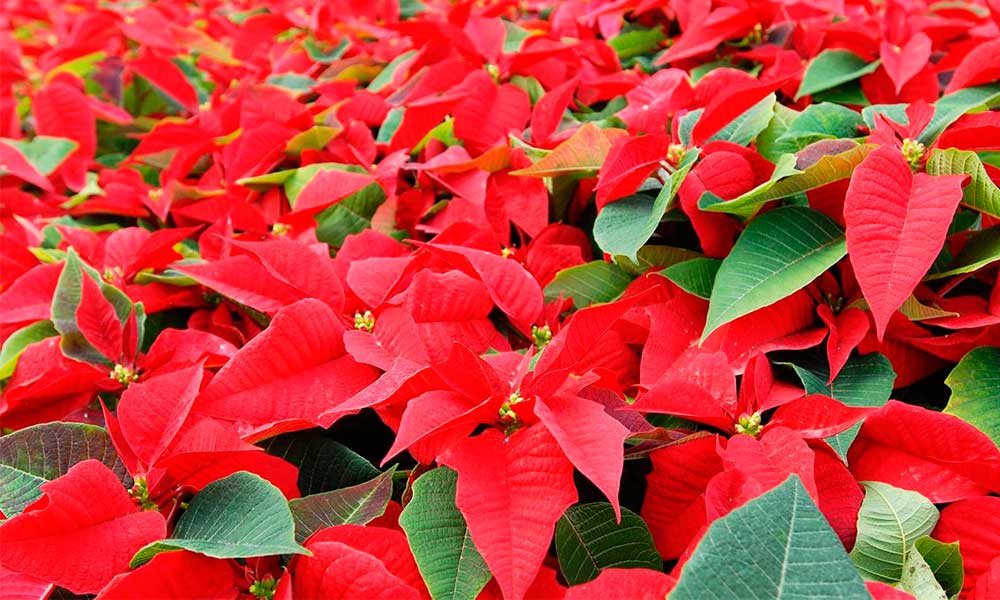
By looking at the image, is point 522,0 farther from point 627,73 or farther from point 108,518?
point 108,518

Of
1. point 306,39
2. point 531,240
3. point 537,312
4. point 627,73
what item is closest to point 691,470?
point 537,312

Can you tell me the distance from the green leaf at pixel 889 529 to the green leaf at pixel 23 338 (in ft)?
2.30

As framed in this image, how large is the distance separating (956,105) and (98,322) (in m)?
0.74

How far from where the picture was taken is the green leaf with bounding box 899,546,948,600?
508 mm

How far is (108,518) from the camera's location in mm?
542

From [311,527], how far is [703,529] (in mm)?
239

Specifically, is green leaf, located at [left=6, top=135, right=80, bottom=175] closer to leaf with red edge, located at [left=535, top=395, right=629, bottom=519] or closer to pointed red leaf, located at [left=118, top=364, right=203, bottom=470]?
pointed red leaf, located at [left=118, top=364, right=203, bottom=470]

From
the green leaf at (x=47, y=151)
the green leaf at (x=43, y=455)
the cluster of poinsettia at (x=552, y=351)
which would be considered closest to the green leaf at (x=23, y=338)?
the cluster of poinsettia at (x=552, y=351)

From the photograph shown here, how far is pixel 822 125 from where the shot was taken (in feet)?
2.55

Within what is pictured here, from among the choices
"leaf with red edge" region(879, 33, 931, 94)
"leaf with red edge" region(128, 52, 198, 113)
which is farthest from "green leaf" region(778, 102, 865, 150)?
"leaf with red edge" region(128, 52, 198, 113)

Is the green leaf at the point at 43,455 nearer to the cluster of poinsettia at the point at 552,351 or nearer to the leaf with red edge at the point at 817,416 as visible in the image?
the cluster of poinsettia at the point at 552,351

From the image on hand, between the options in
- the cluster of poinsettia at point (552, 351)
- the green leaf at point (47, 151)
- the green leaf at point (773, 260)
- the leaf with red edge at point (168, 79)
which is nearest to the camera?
the cluster of poinsettia at point (552, 351)

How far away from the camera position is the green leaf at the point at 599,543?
0.54 m

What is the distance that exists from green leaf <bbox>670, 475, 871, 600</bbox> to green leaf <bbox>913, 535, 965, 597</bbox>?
13 centimetres
